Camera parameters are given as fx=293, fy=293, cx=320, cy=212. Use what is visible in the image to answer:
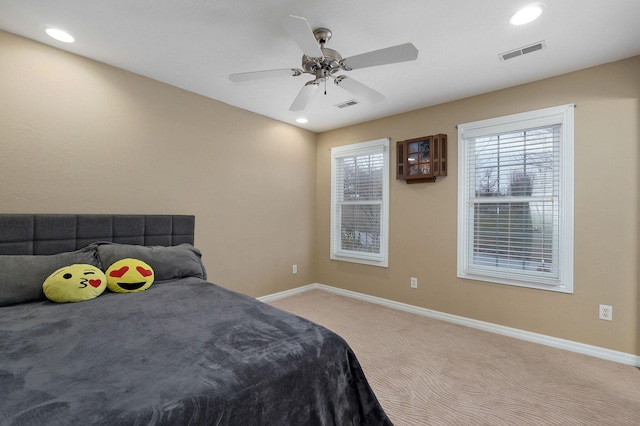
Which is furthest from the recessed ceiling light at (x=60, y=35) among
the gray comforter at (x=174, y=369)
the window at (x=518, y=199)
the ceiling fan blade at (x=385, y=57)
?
the window at (x=518, y=199)

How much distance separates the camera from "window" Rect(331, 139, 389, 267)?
4086mm

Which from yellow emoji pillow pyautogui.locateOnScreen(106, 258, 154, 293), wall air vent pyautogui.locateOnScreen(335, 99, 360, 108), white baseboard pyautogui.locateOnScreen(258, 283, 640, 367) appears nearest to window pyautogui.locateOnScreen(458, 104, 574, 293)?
white baseboard pyautogui.locateOnScreen(258, 283, 640, 367)

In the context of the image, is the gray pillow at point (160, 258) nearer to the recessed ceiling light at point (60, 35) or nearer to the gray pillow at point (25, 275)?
the gray pillow at point (25, 275)

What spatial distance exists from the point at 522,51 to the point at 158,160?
139 inches

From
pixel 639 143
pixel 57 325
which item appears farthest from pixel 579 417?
pixel 57 325

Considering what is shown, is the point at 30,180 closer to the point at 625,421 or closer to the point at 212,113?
the point at 212,113

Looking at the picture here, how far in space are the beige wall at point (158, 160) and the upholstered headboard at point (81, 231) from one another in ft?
0.41

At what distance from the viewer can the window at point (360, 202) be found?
4.09 meters

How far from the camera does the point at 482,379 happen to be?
7.27 ft

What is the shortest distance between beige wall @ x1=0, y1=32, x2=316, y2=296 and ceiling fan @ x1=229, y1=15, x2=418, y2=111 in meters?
1.39

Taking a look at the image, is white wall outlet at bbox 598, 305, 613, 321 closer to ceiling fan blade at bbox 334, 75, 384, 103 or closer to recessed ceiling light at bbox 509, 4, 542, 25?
recessed ceiling light at bbox 509, 4, 542, 25

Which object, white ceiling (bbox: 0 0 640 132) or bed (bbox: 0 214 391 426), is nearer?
bed (bbox: 0 214 391 426)

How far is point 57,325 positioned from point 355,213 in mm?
3520

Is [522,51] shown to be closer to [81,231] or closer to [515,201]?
[515,201]
